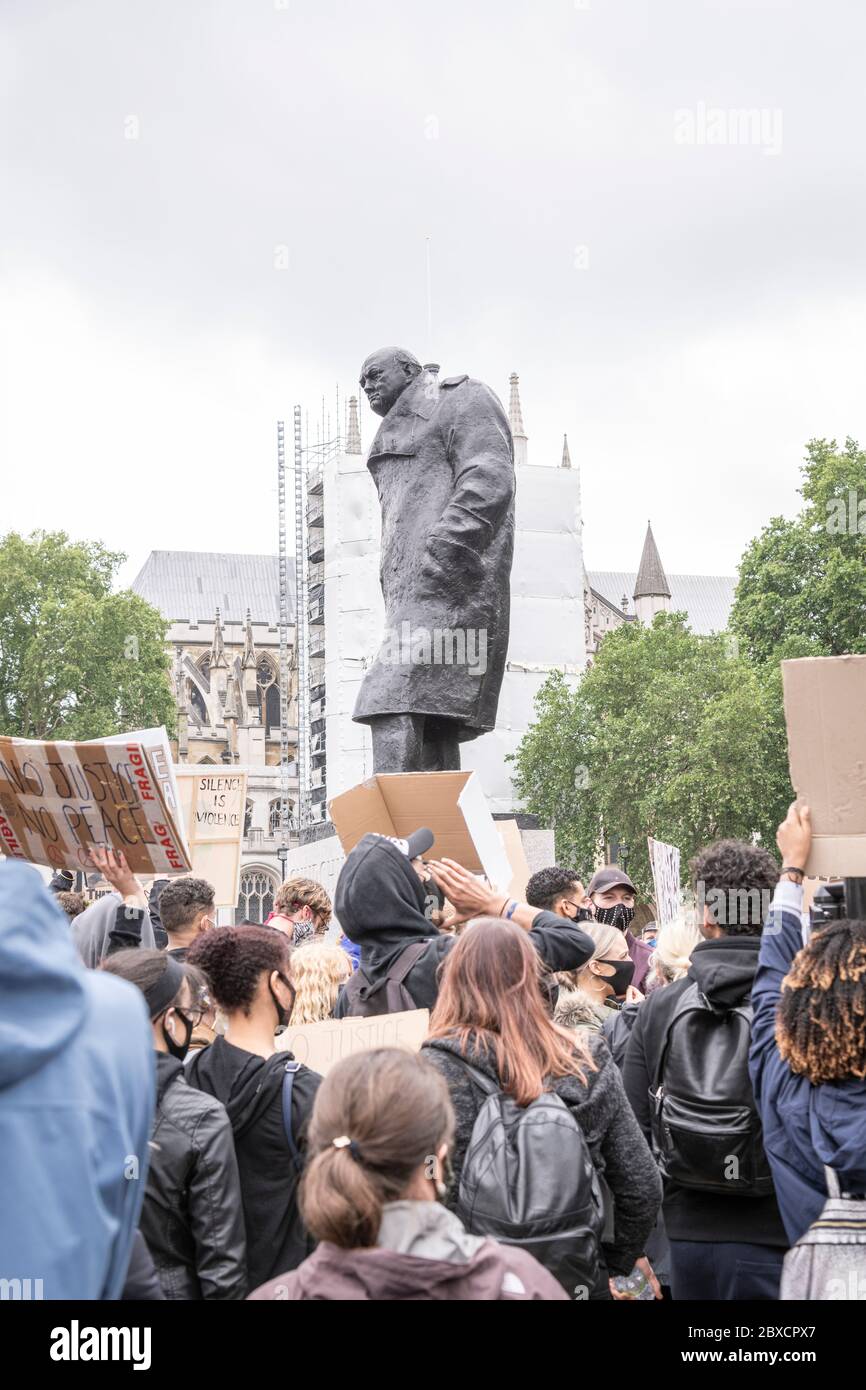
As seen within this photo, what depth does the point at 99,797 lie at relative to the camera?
17.9ft

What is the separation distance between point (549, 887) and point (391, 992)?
1.35 metres

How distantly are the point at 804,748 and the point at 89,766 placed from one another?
8.47ft

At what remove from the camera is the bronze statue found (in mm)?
7906

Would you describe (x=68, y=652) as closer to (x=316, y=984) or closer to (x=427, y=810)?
(x=427, y=810)

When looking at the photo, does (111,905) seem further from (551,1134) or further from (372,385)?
(372,385)

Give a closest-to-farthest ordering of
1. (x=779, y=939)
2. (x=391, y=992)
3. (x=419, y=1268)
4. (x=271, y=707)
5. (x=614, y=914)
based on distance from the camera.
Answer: (x=419, y=1268) < (x=779, y=939) < (x=391, y=992) < (x=614, y=914) < (x=271, y=707)

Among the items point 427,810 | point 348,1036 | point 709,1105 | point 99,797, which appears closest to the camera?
point 709,1105

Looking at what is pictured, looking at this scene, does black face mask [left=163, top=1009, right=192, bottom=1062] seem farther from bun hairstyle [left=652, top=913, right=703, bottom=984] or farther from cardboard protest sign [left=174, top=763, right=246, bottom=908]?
cardboard protest sign [left=174, top=763, right=246, bottom=908]

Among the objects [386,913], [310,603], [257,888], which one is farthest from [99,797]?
[257,888]

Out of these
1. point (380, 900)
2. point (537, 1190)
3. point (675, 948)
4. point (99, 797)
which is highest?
point (99, 797)

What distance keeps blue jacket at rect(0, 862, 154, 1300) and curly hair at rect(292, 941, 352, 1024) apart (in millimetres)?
2411

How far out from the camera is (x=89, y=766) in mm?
5387

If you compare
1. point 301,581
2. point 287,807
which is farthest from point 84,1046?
point 287,807

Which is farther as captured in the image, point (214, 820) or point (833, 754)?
point (214, 820)
